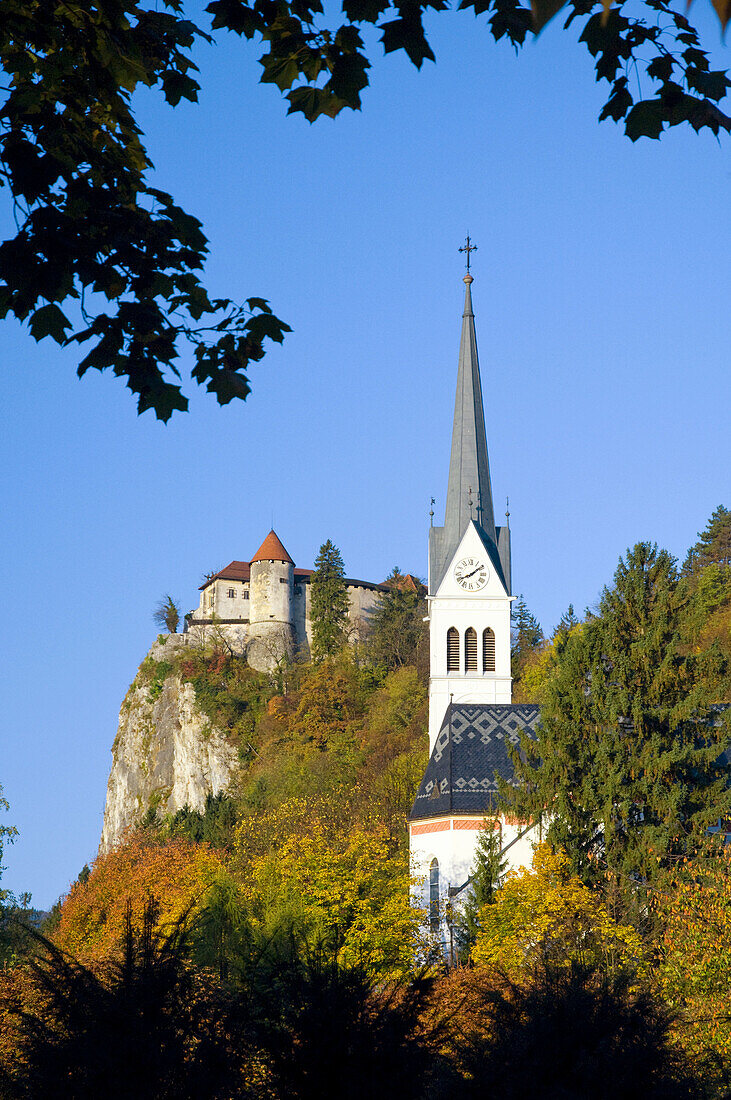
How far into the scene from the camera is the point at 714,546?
84.8m

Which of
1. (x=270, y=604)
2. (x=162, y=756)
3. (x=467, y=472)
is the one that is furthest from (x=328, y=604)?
(x=467, y=472)

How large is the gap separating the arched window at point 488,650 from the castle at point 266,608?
1617 inches

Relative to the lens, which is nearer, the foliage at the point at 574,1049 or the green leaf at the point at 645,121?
the green leaf at the point at 645,121

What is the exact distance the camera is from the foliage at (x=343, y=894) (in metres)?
32.9

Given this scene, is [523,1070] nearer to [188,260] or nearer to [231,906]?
[188,260]

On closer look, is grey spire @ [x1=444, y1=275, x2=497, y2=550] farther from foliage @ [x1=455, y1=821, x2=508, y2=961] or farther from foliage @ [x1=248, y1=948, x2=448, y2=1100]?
foliage @ [x1=248, y1=948, x2=448, y2=1100]

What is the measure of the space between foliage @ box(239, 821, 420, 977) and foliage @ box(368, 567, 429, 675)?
4161 cm

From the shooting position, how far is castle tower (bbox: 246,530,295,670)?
92.8 meters

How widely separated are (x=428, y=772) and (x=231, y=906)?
8113 millimetres

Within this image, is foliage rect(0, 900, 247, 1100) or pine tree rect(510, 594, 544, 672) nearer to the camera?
foliage rect(0, 900, 247, 1100)

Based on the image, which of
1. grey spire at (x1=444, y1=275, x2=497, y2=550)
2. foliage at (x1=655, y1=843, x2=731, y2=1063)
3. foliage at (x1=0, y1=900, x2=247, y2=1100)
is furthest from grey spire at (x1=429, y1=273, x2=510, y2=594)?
foliage at (x1=0, y1=900, x2=247, y2=1100)

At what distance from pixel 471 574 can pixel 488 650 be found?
11.8 feet

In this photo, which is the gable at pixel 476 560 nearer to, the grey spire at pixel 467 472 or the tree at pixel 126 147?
the grey spire at pixel 467 472

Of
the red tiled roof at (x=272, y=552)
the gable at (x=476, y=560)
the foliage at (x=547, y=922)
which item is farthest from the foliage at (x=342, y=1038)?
the red tiled roof at (x=272, y=552)
